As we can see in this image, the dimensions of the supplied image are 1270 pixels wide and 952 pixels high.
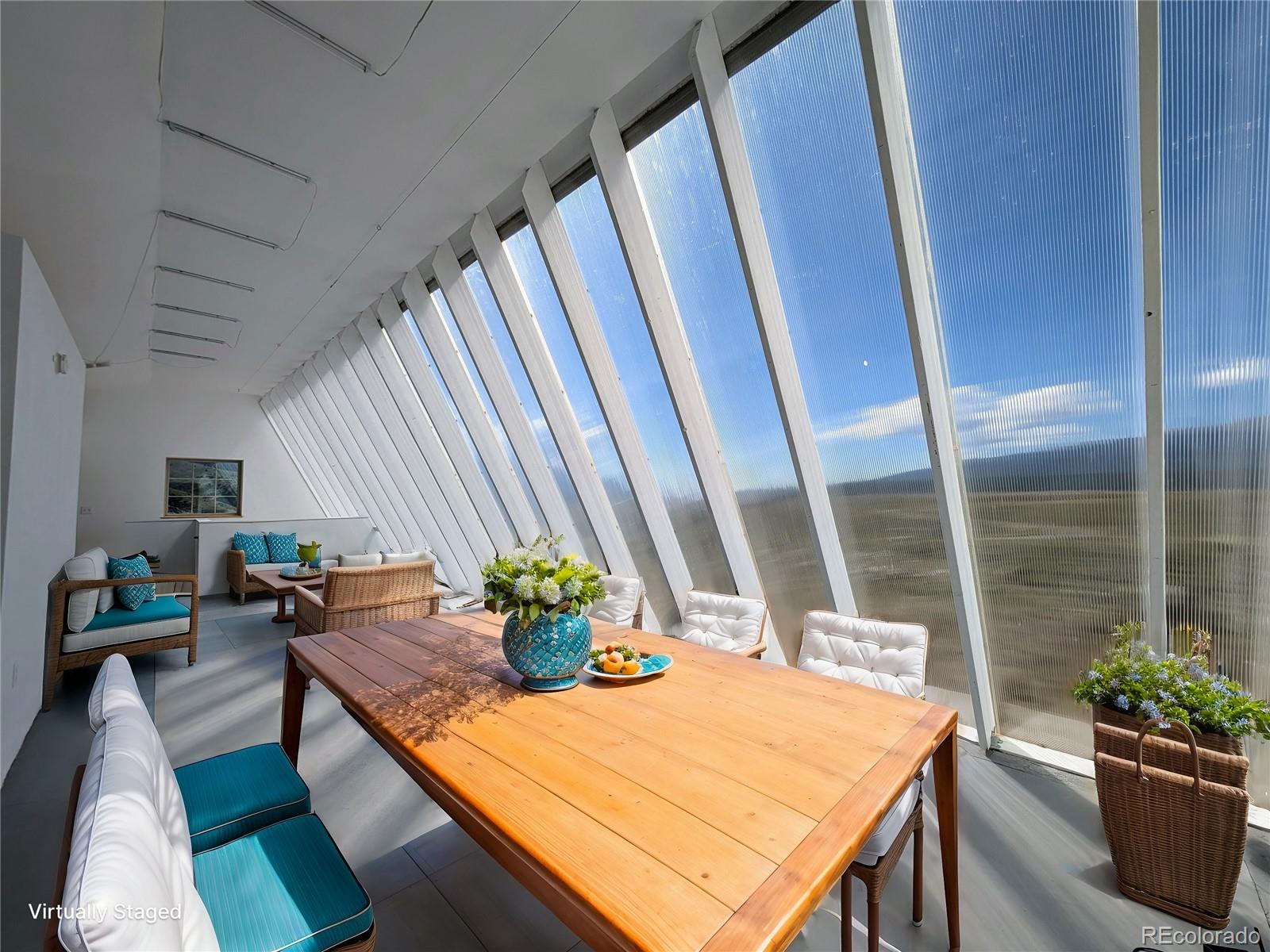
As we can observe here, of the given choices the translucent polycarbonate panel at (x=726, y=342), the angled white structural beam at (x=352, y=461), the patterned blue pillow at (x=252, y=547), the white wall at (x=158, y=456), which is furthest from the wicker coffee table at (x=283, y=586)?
the translucent polycarbonate panel at (x=726, y=342)

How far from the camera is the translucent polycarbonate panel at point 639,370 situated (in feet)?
10.8

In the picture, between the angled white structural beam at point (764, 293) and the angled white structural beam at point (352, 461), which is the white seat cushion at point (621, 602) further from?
the angled white structural beam at point (352, 461)

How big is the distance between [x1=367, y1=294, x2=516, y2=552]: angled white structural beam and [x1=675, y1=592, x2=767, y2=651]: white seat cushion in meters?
3.01

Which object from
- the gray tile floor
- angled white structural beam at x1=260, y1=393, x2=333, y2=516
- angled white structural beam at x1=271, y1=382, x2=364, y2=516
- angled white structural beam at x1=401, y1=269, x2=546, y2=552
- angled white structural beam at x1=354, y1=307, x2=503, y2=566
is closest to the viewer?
the gray tile floor

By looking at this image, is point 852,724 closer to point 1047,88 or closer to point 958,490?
point 958,490

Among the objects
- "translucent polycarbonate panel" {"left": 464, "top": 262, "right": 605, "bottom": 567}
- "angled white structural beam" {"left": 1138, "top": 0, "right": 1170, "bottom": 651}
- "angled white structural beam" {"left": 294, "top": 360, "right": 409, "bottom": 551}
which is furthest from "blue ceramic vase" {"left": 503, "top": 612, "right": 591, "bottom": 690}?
"angled white structural beam" {"left": 294, "top": 360, "right": 409, "bottom": 551}

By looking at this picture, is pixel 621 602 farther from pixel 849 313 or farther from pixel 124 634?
pixel 124 634

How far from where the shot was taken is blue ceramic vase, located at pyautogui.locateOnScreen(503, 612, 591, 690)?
1868 millimetres

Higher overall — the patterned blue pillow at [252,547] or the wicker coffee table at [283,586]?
the patterned blue pillow at [252,547]

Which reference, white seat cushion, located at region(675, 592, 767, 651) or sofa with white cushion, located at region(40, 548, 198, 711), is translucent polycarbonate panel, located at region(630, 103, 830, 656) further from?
sofa with white cushion, located at region(40, 548, 198, 711)

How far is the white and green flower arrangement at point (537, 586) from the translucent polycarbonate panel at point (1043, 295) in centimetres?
164

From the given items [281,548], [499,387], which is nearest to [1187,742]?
[499,387]

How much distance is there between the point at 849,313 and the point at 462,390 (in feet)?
11.1

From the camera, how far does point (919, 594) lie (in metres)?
2.82
